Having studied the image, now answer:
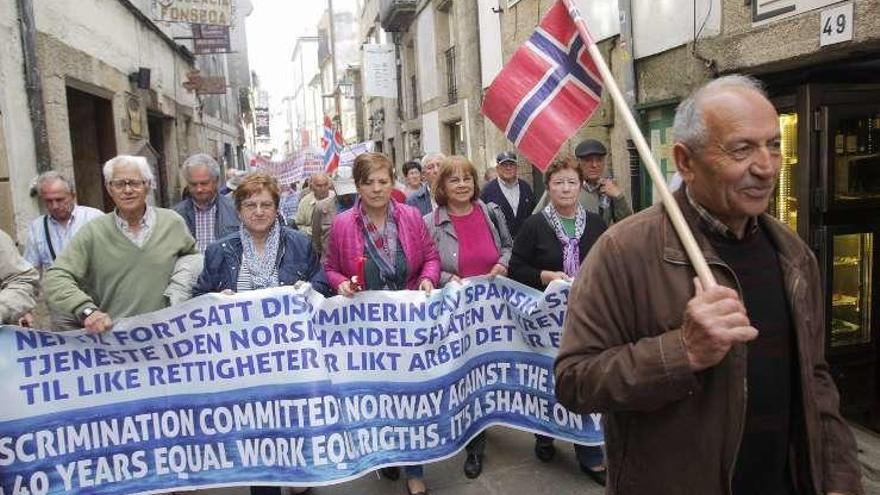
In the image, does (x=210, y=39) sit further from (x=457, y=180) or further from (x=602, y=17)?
(x=457, y=180)

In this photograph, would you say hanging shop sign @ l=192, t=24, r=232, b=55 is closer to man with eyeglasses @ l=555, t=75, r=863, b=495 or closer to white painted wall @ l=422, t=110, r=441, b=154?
white painted wall @ l=422, t=110, r=441, b=154

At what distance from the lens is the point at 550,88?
2.67 meters

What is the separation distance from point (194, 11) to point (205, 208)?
894cm

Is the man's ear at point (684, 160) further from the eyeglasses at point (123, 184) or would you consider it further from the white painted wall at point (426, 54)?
the white painted wall at point (426, 54)

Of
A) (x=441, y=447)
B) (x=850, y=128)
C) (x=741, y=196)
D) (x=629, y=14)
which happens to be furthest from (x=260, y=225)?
(x=629, y=14)

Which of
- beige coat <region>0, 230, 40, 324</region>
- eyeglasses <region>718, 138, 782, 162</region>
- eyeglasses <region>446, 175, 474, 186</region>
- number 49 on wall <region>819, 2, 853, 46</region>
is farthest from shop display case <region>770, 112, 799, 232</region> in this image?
beige coat <region>0, 230, 40, 324</region>

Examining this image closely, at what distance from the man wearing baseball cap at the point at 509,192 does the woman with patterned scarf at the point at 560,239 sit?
6.67 ft

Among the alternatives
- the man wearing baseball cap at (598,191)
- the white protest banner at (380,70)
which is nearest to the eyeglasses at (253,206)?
the man wearing baseball cap at (598,191)

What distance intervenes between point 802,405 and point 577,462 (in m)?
2.49

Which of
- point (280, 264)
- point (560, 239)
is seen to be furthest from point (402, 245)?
point (560, 239)

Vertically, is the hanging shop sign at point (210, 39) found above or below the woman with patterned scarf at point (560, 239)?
above

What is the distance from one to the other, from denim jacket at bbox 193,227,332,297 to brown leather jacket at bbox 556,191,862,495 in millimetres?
2202

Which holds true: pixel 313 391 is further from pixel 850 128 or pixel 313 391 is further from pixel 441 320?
pixel 850 128

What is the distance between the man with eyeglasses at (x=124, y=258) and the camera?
134 inches
